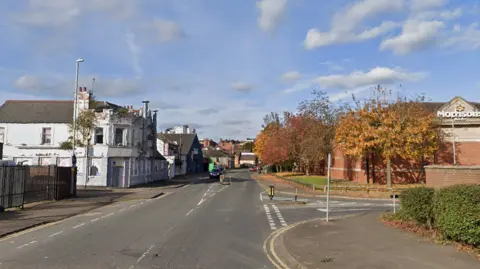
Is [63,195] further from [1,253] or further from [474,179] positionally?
[474,179]

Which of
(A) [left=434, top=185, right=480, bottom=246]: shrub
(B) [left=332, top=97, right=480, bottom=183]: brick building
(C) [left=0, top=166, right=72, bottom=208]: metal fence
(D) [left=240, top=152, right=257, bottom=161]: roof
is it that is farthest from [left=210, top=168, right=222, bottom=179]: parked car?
(D) [left=240, top=152, right=257, bottom=161]: roof

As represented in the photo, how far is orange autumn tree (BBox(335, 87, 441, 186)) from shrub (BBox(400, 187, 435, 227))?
1884cm

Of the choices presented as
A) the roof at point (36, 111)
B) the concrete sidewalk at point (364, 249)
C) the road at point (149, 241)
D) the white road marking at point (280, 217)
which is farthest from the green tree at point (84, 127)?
the concrete sidewalk at point (364, 249)

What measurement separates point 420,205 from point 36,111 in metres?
40.0

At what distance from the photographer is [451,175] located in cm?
1252

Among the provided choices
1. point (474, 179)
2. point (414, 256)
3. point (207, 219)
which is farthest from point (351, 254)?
point (207, 219)

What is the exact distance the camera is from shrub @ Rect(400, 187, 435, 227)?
11789 millimetres

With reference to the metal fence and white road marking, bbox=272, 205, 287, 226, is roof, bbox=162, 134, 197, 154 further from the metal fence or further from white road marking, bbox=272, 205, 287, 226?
white road marking, bbox=272, 205, 287, 226

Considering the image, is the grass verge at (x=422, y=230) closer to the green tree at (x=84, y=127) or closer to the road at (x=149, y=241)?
the road at (x=149, y=241)

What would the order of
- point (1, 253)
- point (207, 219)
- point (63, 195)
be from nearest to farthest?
1. point (1, 253)
2. point (207, 219)
3. point (63, 195)

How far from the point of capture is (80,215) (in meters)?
18.6

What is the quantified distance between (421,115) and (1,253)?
32.2 meters

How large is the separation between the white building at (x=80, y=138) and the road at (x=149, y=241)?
20.4 m

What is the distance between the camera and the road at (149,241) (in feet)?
29.7
